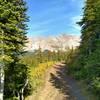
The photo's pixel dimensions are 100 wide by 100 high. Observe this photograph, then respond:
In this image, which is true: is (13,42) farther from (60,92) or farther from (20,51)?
(60,92)

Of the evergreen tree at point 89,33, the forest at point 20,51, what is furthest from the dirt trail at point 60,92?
the evergreen tree at point 89,33

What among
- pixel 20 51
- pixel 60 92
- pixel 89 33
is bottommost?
pixel 60 92

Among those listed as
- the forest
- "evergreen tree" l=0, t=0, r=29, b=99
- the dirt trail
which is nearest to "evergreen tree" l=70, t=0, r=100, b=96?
the forest

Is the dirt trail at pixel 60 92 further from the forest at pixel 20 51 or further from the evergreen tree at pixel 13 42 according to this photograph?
the evergreen tree at pixel 13 42

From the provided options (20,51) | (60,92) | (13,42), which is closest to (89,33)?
(60,92)

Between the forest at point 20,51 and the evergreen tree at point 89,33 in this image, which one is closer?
the forest at point 20,51

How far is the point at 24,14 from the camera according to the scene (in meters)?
36.6

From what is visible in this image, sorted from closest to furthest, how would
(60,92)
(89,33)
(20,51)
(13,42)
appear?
(13,42)
(20,51)
(60,92)
(89,33)

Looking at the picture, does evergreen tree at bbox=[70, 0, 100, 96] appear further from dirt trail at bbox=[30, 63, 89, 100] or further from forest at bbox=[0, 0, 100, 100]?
dirt trail at bbox=[30, 63, 89, 100]

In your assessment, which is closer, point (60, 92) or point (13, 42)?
point (13, 42)

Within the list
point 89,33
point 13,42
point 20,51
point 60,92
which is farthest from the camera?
point 89,33

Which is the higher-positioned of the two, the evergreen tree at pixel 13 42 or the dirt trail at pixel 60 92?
the evergreen tree at pixel 13 42

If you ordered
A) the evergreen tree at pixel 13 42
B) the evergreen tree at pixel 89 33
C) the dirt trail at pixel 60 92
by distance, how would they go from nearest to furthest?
the evergreen tree at pixel 13 42, the dirt trail at pixel 60 92, the evergreen tree at pixel 89 33

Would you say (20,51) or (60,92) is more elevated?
(20,51)
